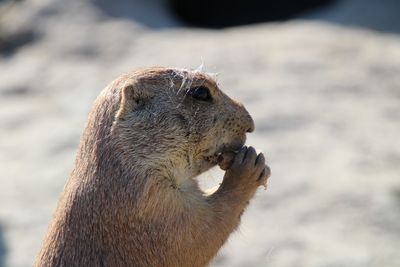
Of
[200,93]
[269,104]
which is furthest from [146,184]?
[269,104]

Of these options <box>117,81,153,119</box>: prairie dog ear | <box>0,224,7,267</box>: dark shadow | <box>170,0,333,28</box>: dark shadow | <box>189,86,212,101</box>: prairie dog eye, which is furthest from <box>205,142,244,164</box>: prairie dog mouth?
<box>170,0,333,28</box>: dark shadow

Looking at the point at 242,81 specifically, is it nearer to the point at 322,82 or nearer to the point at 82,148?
the point at 322,82

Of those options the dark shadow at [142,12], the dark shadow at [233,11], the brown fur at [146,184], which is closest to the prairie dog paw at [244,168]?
the brown fur at [146,184]

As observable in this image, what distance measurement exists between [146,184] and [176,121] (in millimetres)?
440

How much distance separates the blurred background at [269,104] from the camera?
27.5ft

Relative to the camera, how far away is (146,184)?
505 cm

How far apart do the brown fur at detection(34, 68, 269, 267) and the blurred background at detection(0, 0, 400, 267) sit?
68 centimetres

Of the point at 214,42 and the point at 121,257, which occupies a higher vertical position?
the point at 214,42

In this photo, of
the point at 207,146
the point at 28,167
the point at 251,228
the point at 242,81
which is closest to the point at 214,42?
the point at 242,81

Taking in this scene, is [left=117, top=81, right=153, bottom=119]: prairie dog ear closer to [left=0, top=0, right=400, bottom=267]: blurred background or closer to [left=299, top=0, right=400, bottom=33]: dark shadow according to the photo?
[left=0, top=0, right=400, bottom=267]: blurred background

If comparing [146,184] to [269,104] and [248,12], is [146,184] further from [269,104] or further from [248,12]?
[248,12]

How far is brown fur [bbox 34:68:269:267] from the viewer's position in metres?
5.07

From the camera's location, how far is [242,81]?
1092cm

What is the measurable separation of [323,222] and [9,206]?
116 inches
